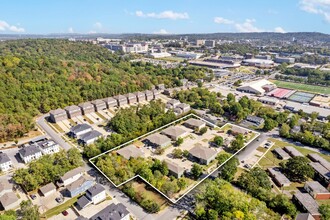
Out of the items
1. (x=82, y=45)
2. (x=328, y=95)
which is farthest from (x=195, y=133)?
(x=82, y=45)

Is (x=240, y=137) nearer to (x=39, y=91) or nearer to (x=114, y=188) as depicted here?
(x=114, y=188)

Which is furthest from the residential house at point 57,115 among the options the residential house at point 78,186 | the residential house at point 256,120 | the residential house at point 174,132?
the residential house at point 256,120

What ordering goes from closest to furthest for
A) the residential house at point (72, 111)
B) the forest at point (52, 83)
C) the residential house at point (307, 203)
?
the residential house at point (307, 203) → the forest at point (52, 83) → the residential house at point (72, 111)

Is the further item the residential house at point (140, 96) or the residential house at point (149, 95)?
the residential house at point (149, 95)

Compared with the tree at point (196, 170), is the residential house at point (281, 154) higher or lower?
lower

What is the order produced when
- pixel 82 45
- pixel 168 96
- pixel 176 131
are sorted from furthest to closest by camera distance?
pixel 82 45 < pixel 168 96 < pixel 176 131

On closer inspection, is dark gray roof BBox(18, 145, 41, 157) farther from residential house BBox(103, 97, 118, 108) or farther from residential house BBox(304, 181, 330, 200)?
residential house BBox(304, 181, 330, 200)

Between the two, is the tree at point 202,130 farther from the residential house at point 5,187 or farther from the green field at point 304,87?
the green field at point 304,87
